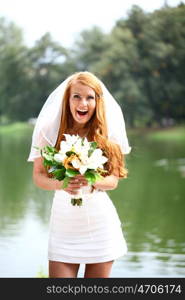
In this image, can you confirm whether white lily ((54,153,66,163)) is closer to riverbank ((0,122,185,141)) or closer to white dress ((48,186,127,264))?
white dress ((48,186,127,264))

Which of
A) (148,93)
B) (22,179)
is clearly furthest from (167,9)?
(22,179)

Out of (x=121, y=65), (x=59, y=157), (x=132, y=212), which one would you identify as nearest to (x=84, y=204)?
(x=59, y=157)

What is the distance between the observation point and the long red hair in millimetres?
2094

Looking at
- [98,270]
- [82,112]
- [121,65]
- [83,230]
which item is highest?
[121,65]

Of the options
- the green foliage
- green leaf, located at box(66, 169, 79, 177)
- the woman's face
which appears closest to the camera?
green leaf, located at box(66, 169, 79, 177)

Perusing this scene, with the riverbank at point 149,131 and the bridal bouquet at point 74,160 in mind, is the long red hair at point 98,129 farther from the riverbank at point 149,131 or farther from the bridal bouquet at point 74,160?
the riverbank at point 149,131

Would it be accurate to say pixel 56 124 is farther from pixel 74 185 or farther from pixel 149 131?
pixel 149 131

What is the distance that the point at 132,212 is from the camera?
11.9 m

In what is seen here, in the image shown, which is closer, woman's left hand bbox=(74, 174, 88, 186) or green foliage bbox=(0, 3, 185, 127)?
woman's left hand bbox=(74, 174, 88, 186)

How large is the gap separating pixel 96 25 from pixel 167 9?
6.21 feet

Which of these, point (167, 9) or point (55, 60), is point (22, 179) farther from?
point (167, 9)

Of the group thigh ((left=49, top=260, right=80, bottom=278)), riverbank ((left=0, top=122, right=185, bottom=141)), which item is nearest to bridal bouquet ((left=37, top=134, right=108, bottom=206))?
thigh ((left=49, top=260, right=80, bottom=278))

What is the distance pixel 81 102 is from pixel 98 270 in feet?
1.61

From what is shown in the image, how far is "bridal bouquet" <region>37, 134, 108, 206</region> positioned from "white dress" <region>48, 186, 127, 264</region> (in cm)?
8
